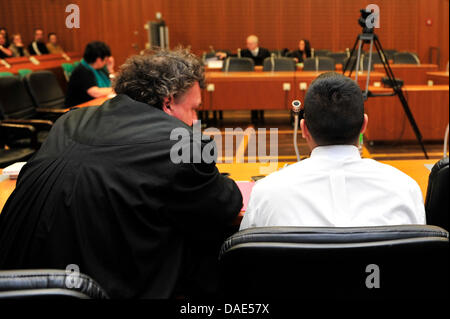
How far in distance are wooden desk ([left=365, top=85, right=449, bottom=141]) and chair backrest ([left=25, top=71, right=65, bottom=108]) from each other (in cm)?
355

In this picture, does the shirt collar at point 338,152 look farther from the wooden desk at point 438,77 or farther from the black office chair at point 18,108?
the wooden desk at point 438,77

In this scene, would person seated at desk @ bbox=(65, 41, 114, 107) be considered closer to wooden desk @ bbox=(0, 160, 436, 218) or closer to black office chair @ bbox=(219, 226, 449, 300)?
wooden desk @ bbox=(0, 160, 436, 218)

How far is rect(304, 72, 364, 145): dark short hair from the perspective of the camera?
1.33m

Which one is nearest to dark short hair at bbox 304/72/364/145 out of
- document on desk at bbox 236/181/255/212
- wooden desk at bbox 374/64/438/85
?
document on desk at bbox 236/181/255/212

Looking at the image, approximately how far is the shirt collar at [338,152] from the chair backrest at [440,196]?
0.21 metres

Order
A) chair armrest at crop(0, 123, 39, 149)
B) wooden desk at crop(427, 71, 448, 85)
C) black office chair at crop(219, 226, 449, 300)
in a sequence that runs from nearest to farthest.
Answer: black office chair at crop(219, 226, 449, 300)
chair armrest at crop(0, 123, 39, 149)
wooden desk at crop(427, 71, 448, 85)

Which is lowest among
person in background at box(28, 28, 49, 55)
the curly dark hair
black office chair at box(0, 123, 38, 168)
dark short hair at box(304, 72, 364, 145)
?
black office chair at box(0, 123, 38, 168)

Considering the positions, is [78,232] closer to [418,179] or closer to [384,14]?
[418,179]

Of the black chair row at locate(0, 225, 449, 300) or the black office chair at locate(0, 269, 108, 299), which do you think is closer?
the black office chair at locate(0, 269, 108, 299)

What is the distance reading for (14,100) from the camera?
4.36 meters

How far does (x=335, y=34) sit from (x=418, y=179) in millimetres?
11302

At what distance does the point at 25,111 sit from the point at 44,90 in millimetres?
575

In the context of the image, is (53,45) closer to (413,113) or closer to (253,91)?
(253,91)

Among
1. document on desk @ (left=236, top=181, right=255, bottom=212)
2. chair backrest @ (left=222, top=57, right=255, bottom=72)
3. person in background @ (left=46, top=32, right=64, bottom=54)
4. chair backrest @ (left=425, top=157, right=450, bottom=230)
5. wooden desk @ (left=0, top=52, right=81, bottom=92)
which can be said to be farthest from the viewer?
person in background @ (left=46, top=32, right=64, bottom=54)
